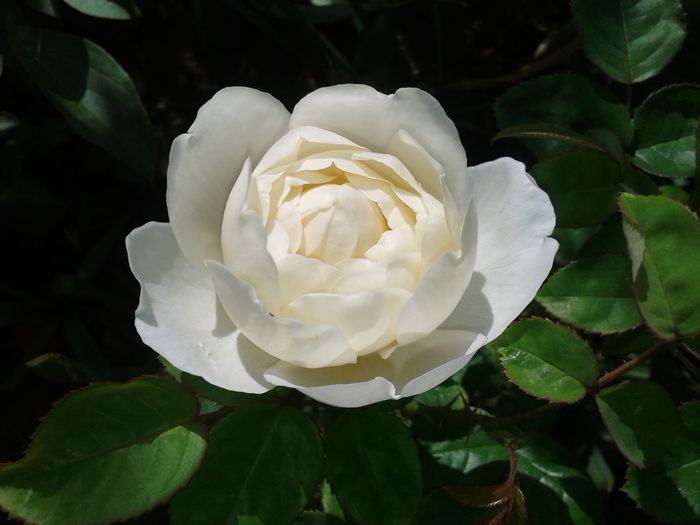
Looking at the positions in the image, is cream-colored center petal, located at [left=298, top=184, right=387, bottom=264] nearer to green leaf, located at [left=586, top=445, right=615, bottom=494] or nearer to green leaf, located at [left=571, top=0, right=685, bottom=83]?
green leaf, located at [left=571, top=0, right=685, bottom=83]

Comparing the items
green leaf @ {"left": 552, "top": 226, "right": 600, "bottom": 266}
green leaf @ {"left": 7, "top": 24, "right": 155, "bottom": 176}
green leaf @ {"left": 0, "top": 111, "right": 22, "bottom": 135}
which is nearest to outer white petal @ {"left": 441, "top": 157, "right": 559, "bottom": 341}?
green leaf @ {"left": 552, "top": 226, "right": 600, "bottom": 266}

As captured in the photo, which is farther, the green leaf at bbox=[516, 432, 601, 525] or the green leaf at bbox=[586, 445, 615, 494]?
the green leaf at bbox=[586, 445, 615, 494]

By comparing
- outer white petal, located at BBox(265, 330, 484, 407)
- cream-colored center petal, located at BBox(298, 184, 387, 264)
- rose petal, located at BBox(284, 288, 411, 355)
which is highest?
cream-colored center petal, located at BBox(298, 184, 387, 264)

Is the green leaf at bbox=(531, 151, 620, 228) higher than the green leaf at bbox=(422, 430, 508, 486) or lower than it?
higher

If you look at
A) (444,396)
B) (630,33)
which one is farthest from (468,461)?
(630,33)

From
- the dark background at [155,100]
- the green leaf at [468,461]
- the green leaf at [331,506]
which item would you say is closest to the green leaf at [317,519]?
the green leaf at [331,506]

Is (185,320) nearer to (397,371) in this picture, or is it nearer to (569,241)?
(397,371)

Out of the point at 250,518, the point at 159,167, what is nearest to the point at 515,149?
the point at 159,167
